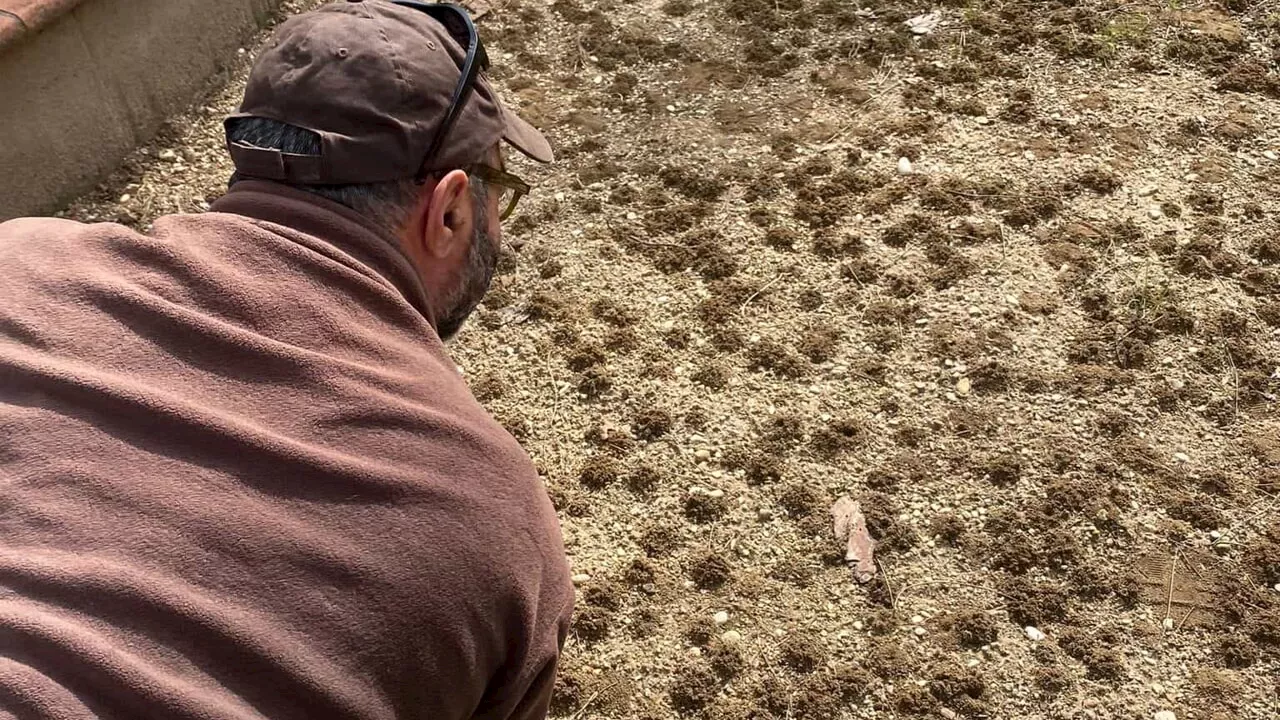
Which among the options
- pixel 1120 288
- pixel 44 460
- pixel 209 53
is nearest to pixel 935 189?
pixel 1120 288

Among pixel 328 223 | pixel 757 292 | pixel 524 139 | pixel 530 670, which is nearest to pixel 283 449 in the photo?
pixel 328 223

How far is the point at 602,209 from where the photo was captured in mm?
3373

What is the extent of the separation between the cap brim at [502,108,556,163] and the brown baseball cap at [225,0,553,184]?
0.18 m

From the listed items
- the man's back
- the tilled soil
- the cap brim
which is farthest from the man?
the tilled soil

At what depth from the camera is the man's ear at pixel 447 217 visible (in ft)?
5.11

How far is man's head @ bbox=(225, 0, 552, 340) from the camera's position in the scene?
4.88 ft

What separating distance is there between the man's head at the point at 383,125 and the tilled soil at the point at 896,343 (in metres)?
1.21

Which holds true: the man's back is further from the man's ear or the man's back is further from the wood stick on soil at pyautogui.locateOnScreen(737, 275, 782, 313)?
the wood stick on soil at pyautogui.locateOnScreen(737, 275, 782, 313)

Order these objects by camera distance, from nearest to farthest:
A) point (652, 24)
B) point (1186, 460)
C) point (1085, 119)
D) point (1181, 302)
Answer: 1. point (1186, 460)
2. point (1181, 302)
3. point (1085, 119)
4. point (652, 24)

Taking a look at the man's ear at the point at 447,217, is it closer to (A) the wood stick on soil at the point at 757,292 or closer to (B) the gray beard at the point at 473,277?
(B) the gray beard at the point at 473,277

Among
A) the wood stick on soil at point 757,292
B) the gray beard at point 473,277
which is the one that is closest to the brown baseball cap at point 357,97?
the gray beard at point 473,277

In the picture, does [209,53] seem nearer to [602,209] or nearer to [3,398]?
[602,209]

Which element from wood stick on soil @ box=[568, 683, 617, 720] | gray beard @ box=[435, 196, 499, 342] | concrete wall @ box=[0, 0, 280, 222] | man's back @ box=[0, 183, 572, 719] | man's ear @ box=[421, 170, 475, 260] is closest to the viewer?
man's back @ box=[0, 183, 572, 719]

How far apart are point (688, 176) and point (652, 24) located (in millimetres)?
879
